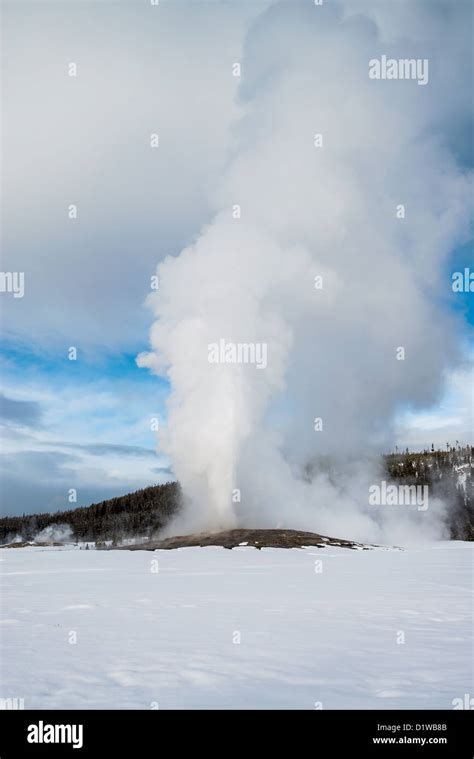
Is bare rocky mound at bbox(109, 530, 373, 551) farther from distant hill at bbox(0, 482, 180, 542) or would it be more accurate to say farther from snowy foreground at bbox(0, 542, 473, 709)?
distant hill at bbox(0, 482, 180, 542)

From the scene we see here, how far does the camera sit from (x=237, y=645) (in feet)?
36.1

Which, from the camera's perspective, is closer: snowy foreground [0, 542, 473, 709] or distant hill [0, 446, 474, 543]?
snowy foreground [0, 542, 473, 709]

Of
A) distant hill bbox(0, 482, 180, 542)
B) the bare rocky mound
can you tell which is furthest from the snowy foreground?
distant hill bbox(0, 482, 180, 542)

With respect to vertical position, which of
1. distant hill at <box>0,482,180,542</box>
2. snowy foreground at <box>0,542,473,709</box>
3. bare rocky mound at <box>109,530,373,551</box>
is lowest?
distant hill at <box>0,482,180,542</box>

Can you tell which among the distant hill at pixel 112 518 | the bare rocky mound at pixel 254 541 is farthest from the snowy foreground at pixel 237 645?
the distant hill at pixel 112 518

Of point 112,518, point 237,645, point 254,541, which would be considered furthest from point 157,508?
point 237,645

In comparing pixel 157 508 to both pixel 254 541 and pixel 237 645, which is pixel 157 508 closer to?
pixel 254 541

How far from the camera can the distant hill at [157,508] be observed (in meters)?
156

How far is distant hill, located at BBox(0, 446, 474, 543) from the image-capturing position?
15625 centimetres

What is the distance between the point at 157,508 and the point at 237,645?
161m

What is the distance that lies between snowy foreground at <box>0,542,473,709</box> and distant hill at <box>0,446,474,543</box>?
440 feet

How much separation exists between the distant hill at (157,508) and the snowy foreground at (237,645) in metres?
134
